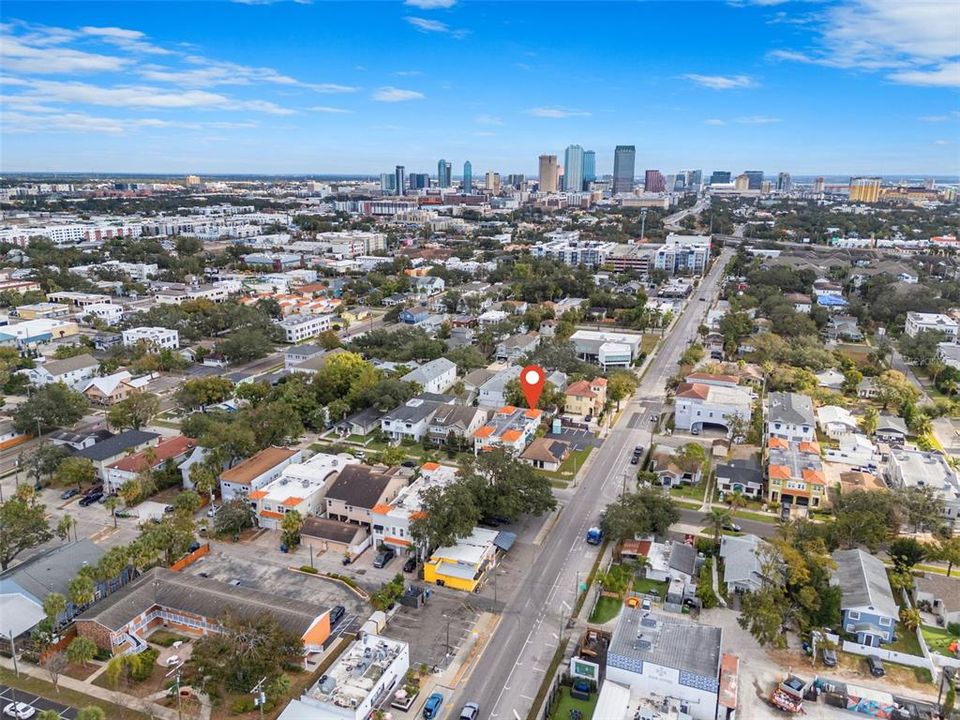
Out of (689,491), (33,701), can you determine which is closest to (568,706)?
(33,701)

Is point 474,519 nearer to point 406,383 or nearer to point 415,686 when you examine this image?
point 415,686

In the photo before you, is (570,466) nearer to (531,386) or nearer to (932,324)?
(531,386)

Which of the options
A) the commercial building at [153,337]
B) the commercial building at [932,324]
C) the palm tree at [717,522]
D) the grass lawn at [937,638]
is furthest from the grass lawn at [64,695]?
the commercial building at [932,324]

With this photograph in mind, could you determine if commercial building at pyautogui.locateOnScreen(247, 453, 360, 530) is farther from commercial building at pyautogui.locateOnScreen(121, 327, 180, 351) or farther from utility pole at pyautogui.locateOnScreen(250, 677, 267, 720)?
commercial building at pyautogui.locateOnScreen(121, 327, 180, 351)

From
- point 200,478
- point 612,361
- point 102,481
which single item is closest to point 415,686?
point 200,478

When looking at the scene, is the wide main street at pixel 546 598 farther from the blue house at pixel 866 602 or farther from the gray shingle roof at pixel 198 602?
the blue house at pixel 866 602

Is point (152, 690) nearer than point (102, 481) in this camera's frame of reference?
Yes
